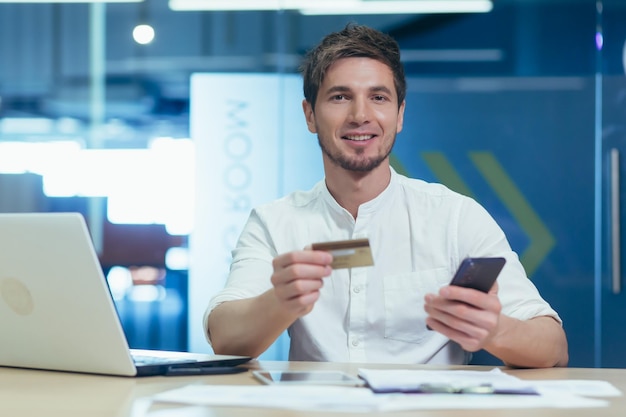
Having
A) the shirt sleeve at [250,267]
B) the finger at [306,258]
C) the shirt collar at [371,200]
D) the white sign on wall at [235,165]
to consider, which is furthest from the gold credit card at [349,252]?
the white sign on wall at [235,165]

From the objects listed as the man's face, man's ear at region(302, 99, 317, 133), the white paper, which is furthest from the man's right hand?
man's ear at region(302, 99, 317, 133)

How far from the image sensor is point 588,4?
398cm

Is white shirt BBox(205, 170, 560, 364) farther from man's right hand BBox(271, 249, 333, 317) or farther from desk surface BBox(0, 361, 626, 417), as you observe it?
man's right hand BBox(271, 249, 333, 317)

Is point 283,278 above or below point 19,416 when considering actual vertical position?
above

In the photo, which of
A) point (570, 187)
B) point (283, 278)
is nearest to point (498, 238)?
point (283, 278)

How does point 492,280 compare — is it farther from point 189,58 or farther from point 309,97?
point 189,58

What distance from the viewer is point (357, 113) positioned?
2.18 m

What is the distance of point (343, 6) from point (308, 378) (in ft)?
9.72

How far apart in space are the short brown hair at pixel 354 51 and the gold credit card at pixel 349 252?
90 cm

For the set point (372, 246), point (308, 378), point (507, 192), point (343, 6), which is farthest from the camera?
point (343, 6)

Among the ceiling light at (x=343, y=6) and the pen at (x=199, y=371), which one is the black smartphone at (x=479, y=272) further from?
the ceiling light at (x=343, y=6)

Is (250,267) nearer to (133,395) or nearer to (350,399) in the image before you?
(133,395)

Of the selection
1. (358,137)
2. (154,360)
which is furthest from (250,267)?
(154,360)

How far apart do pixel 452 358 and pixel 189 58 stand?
8.10 feet
